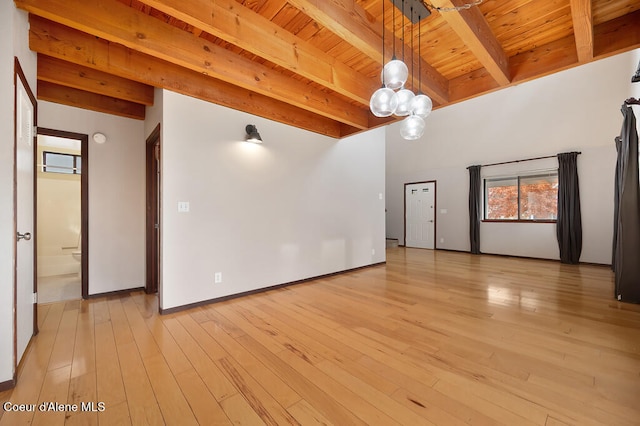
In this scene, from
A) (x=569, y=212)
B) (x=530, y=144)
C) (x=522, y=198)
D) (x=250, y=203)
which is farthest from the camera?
(x=522, y=198)

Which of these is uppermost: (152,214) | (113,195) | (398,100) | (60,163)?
(60,163)

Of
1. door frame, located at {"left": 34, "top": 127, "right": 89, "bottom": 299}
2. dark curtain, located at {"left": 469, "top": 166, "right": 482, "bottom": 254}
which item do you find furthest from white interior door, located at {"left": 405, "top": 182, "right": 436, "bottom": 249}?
door frame, located at {"left": 34, "top": 127, "right": 89, "bottom": 299}

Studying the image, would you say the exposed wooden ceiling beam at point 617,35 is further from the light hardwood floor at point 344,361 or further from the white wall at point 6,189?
the white wall at point 6,189

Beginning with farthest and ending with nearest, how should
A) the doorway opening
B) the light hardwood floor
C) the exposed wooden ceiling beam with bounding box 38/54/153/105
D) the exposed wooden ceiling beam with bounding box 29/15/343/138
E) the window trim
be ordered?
the window trim < the doorway opening < the exposed wooden ceiling beam with bounding box 38/54/153/105 < the exposed wooden ceiling beam with bounding box 29/15/343/138 < the light hardwood floor

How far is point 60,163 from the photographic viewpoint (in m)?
5.34

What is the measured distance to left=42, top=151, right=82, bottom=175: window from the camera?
5.19m

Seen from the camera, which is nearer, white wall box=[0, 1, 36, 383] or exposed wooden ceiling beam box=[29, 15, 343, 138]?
white wall box=[0, 1, 36, 383]

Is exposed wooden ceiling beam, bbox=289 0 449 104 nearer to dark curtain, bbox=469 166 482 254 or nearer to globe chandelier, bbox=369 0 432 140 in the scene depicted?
globe chandelier, bbox=369 0 432 140

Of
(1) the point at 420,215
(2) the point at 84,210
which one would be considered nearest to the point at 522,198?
(1) the point at 420,215

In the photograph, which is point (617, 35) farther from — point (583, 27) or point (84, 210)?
point (84, 210)

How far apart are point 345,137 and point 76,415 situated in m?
4.59

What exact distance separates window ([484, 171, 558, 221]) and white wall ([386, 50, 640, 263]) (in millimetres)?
265

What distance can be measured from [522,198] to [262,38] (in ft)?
22.4

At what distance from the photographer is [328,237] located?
183 inches
